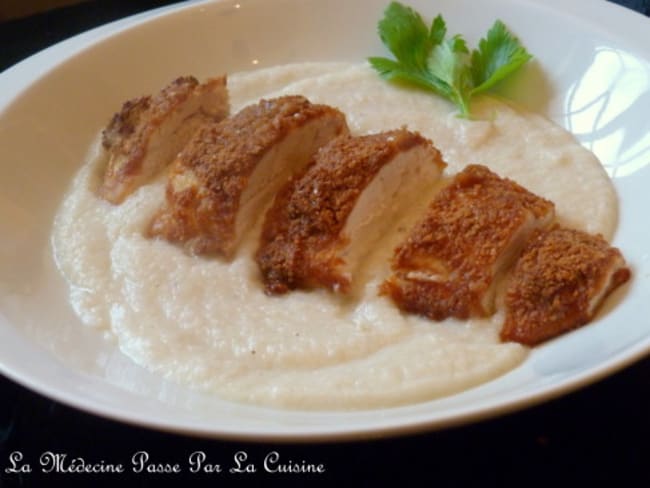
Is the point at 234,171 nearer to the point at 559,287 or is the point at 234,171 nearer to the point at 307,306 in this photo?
the point at 307,306

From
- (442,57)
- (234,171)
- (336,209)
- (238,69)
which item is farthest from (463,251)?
(238,69)

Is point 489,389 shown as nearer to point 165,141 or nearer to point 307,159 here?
point 307,159

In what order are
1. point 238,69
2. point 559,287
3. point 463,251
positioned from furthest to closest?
point 238,69
point 463,251
point 559,287

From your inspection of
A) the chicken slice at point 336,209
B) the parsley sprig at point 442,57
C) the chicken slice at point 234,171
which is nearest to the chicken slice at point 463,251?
the chicken slice at point 336,209

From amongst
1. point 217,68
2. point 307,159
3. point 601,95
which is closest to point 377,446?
point 307,159

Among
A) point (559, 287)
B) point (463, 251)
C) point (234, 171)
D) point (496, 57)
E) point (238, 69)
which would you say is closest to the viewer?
point (559, 287)
